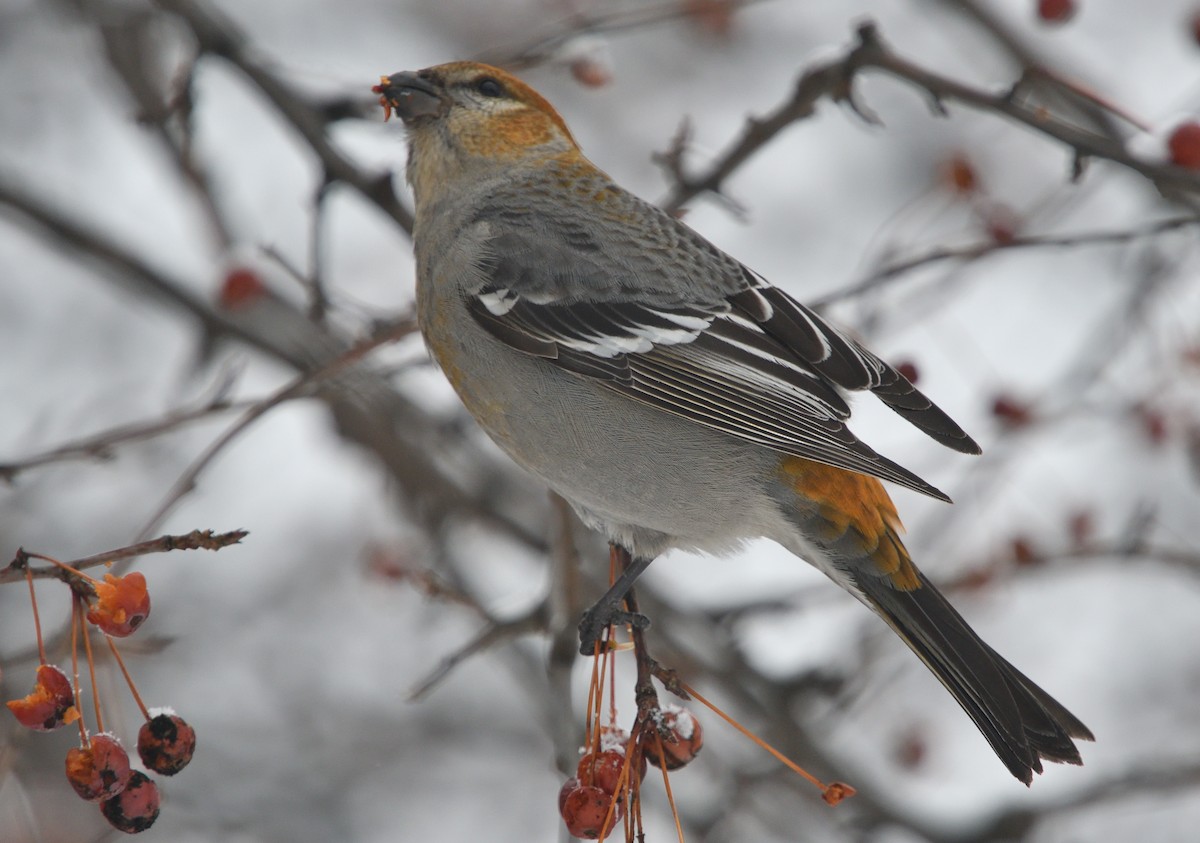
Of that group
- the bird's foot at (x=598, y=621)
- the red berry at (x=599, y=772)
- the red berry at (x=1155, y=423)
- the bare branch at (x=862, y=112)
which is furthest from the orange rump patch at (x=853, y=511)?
the red berry at (x=1155, y=423)

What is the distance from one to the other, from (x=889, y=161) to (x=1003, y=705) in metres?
6.26

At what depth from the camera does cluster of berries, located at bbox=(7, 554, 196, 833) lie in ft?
6.33

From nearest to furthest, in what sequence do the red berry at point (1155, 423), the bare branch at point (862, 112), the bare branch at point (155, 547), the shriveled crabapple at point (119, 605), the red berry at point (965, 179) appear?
the bare branch at point (155, 547), the shriveled crabapple at point (119, 605), the bare branch at point (862, 112), the red berry at point (965, 179), the red berry at point (1155, 423)

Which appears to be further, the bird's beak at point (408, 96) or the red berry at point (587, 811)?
the bird's beak at point (408, 96)

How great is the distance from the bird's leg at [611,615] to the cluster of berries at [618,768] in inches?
11.7

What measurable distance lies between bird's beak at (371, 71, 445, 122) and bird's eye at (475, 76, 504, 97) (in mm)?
130

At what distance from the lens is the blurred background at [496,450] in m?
3.48

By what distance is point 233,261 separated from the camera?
12.5 ft

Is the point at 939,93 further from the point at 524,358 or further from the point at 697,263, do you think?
the point at 524,358

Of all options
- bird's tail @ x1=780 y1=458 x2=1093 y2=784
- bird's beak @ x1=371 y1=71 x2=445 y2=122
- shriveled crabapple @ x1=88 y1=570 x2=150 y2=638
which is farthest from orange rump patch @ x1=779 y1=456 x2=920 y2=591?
shriveled crabapple @ x1=88 y1=570 x2=150 y2=638

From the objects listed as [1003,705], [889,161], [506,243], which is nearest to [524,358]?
[506,243]

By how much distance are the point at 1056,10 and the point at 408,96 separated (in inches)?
78.1

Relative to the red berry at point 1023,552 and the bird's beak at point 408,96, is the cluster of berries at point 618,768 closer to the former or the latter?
the bird's beak at point 408,96

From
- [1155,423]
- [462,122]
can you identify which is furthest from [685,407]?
[1155,423]
